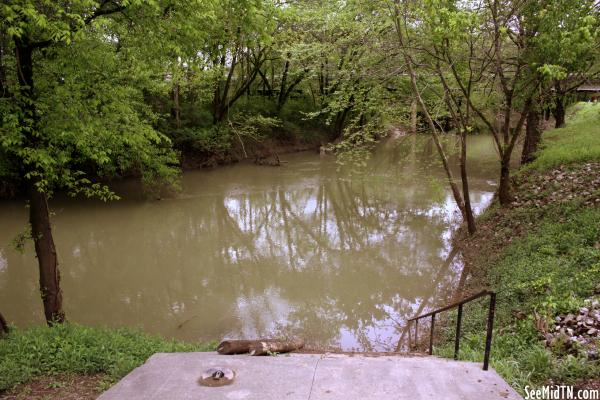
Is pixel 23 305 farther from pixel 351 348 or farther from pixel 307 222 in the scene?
pixel 307 222

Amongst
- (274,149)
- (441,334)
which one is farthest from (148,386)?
(274,149)

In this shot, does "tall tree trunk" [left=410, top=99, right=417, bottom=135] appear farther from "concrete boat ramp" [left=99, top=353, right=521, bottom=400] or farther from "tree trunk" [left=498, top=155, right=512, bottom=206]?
"concrete boat ramp" [left=99, top=353, right=521, bottom=400]

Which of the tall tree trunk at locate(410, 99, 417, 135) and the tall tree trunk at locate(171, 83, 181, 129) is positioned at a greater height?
the tall tree trunk at locate(171, 83, 181, 129)

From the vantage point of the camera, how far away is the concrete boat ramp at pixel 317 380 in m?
3.81

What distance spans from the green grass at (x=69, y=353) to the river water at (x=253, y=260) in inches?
98.1

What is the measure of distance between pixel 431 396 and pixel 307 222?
42.3ft

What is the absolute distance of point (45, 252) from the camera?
296 inches

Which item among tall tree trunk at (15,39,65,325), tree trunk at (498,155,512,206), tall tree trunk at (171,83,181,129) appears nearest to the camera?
tall tree trunk at (15,39,65,325)

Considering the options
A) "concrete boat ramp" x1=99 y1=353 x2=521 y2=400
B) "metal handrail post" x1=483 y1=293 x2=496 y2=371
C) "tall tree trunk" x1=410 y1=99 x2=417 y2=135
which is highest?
"tall tree trunk" x1=410 y1=99 x2=417 y2=135

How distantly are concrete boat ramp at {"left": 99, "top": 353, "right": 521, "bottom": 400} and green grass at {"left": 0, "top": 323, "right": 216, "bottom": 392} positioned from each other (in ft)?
3.08

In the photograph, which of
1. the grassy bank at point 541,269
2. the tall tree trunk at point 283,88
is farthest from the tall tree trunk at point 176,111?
the grassy bank at point 541,269

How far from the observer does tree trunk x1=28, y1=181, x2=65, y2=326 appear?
733 cm

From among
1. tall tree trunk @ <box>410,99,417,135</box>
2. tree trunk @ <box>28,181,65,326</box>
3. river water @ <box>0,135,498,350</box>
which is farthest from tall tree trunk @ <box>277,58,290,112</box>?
tree trunk @ <box>28,181,65,326</box>

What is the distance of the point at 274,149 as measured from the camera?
2912 centimetres
